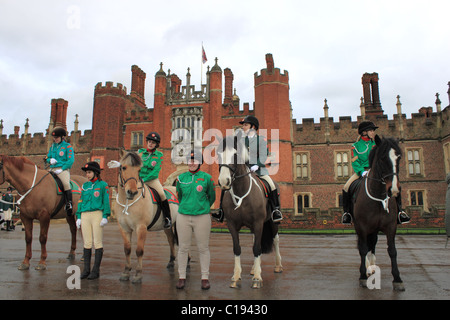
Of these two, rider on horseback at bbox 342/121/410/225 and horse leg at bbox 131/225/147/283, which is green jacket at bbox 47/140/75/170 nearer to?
horse leg at bbox 131/225/147/283

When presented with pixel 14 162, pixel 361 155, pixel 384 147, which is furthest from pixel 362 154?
pixel 14 162

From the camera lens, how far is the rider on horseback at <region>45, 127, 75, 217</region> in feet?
22.9

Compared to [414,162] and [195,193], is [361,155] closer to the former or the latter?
[195,193]

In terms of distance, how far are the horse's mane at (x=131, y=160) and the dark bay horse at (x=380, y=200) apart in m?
3.64

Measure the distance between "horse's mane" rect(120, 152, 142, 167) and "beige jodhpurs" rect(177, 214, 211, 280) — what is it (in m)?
1.13

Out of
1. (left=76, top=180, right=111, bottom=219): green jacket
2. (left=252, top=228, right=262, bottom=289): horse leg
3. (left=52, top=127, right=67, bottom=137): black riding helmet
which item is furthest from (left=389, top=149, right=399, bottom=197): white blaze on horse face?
(left=52, top=127, right=67, bottom=137): black riding helmet

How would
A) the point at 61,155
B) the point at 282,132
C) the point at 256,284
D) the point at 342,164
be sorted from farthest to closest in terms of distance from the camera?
the point at 342,164, the point at 282,132, the point at 61,155, the point at 256,284

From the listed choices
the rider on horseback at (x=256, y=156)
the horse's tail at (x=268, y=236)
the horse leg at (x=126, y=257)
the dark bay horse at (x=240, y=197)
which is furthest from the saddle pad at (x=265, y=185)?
the horse leg at (x=126, y=257)

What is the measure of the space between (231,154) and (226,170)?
1.09 feet

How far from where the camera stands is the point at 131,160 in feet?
17.4

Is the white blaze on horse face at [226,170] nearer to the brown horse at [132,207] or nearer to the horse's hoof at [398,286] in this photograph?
the brown horse at [132,207]

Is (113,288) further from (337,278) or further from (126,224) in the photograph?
(337,278)

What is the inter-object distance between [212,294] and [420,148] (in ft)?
89.2

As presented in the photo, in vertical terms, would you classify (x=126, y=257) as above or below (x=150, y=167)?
below
